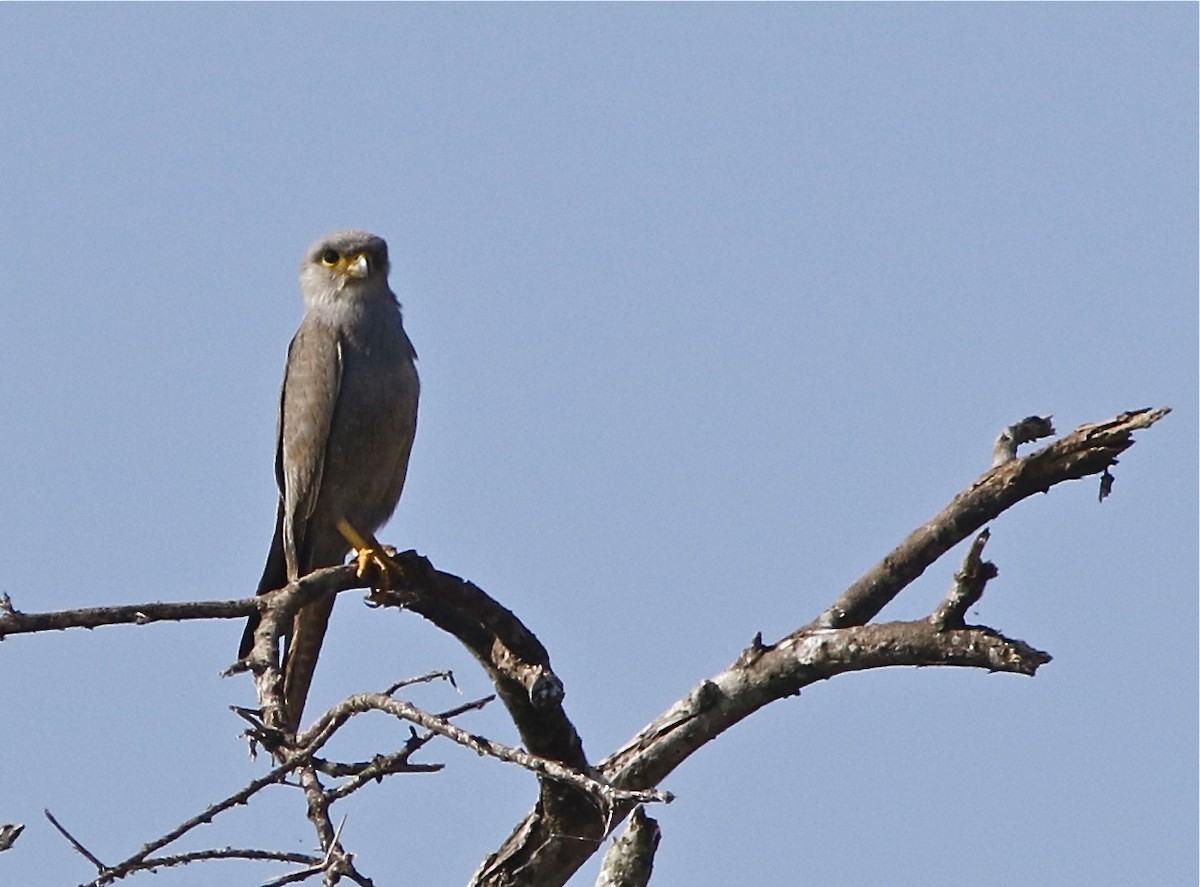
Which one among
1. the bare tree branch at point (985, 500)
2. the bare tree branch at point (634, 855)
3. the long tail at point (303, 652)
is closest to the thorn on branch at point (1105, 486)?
the bare tree branch at point (985, 500)

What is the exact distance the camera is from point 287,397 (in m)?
5.93

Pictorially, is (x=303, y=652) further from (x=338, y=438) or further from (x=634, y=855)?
(x=634, y=855)

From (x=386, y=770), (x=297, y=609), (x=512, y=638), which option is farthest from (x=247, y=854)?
(x=512, y=638)

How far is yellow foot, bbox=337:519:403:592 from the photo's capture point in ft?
15.2

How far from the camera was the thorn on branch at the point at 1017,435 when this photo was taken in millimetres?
4242

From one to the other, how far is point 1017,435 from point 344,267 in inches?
114

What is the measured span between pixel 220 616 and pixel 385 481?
86.3 inches

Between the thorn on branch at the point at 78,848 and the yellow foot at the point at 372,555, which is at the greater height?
the yellow foot at the point at 372,555

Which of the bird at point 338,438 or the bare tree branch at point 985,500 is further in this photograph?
the bird at point 338,438

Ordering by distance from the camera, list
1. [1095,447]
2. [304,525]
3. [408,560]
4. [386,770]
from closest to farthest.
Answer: [386,770]
[1095,447]
[408,560]
[304,525]

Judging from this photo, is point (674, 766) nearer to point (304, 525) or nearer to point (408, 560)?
point (408, 560)

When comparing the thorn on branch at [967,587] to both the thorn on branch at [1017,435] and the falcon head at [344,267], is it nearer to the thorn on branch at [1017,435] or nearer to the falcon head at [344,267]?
the thorn on branch at [1017,435]

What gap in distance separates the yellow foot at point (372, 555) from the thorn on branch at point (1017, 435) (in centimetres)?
161

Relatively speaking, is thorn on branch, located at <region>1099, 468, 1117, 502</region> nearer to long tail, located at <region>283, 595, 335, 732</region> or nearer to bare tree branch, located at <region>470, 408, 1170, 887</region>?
bare tree branch, located at <region>470, 408, 1170, 887</region>
